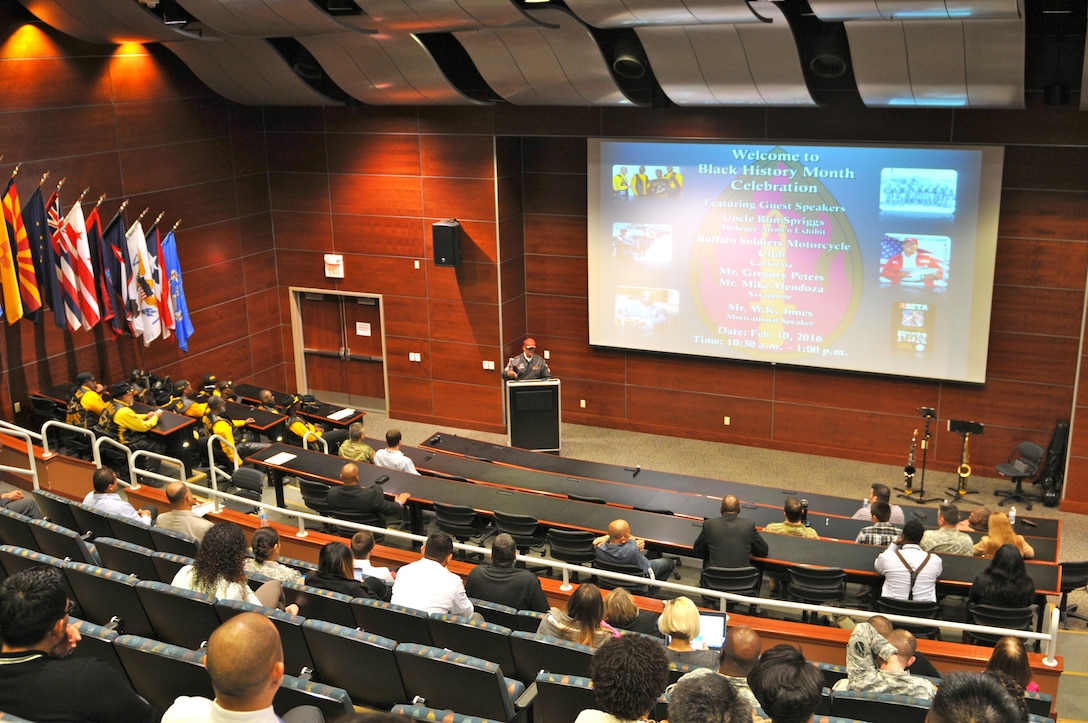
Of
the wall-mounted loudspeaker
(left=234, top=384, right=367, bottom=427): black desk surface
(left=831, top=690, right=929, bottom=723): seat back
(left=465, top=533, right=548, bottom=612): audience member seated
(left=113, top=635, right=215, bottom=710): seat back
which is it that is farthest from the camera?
the wall-mounted loudspeaker

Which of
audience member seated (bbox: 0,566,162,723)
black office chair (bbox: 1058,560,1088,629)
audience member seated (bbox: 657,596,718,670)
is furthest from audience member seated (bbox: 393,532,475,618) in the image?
black office chair (bbox: 1058,560,1088,629)

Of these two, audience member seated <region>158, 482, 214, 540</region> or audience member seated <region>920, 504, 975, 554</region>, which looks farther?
audience member seated <region>920, 504, 975, 554</region>

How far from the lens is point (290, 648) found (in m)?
4.88

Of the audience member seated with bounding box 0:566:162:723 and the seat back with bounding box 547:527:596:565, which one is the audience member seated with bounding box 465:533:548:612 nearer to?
the seat back with bounding box 547:527:596:565

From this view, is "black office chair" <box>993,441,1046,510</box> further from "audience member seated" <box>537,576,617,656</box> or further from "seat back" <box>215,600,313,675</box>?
"seat back" <box>215,600,313,675</box>

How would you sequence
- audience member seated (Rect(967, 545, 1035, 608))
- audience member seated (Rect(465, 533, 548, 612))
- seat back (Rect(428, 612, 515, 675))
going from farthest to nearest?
audience member seated (Rect(967, 545, 1035, 608)) < audience member seated (Rect(465, 533, 548, 612)) < seat back (Rect(428, 612, 515, 675))

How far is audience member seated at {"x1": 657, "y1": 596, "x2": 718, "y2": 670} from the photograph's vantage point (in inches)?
201

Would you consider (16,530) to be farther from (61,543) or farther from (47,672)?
(47,672)

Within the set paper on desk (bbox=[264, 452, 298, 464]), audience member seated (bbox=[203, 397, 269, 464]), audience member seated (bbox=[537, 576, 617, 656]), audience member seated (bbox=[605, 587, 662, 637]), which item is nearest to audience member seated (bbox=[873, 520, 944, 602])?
audience member seated (bbox=[605, 587, 662, 637])

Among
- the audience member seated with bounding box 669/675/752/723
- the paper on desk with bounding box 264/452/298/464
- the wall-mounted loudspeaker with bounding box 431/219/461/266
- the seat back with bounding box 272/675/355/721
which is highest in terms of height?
the wall-mounted loudspeaker with bounding box 431/219/461/266

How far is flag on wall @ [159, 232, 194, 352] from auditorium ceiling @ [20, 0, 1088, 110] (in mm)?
2236

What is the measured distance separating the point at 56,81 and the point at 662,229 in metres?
7.08

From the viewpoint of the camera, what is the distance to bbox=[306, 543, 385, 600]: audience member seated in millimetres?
5828

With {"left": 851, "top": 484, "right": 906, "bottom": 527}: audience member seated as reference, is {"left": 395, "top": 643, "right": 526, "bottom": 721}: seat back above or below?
above
